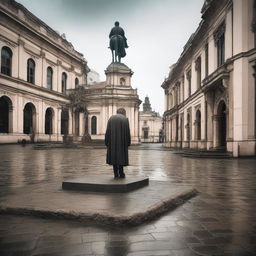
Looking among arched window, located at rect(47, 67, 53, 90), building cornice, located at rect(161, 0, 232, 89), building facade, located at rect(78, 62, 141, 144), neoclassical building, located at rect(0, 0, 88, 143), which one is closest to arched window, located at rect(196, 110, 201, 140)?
building cornice, located at rect(161, 0, 232, 89)

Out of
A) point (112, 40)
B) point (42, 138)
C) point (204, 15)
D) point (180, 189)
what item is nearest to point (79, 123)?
point (42, 138)

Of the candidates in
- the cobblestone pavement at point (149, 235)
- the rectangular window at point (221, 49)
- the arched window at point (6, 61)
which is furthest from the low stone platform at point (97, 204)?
the arched window at point (6, 61)

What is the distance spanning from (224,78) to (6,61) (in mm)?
24378

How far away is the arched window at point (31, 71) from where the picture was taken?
3447 centimetres

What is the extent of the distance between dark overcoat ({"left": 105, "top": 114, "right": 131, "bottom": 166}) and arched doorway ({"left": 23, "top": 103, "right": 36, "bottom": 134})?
2922 centimetres

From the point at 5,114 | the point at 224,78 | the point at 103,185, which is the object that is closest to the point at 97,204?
the point at 103,185

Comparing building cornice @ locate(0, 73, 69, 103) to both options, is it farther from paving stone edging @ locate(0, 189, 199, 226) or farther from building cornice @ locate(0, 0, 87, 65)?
paving stone edging @ locate(0, 189, 199, 226)

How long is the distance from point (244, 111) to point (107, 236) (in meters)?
13.8

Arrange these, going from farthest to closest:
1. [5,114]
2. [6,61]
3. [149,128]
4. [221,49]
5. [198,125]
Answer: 1. [149,128]
2. [6,61]
3. [5,114]
4. [198,125]
5. [221,49]

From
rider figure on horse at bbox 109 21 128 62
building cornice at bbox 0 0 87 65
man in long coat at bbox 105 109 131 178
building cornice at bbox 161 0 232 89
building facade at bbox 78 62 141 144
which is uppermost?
rider figure on horse at bbox 109 21 128 62

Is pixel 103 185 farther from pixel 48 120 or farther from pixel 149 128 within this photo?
pixel 149 128

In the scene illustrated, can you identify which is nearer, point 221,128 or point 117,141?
point 117,141

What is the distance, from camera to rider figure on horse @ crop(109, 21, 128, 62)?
48406mm

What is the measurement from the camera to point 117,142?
224 inches
